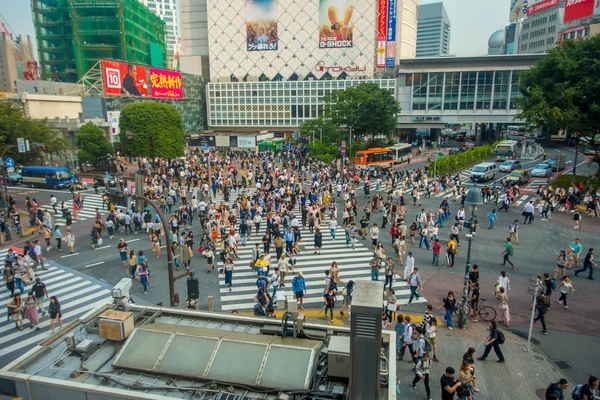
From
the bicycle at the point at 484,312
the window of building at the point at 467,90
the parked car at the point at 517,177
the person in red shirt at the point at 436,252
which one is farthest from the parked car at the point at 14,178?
the window of building at the point at 467,90

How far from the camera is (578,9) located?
219 ft

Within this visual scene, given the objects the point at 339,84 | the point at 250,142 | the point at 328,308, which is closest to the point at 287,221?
the point at 328,308

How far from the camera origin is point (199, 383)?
21.1 feet

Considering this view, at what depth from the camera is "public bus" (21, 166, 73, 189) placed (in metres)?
39.4

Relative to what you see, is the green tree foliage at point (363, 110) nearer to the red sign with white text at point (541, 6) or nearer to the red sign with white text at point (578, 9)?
the red sign with white text at point (578, 9)

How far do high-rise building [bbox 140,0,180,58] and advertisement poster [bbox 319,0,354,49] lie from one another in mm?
121117

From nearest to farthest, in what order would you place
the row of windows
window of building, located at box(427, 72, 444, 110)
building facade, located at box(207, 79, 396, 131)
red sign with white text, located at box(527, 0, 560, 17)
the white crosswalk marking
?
the white crosswalk marking, the row of windows, window of building, located at box(427, 72, 444, 110), building facade, located at box(207, 79, 396, 131), red sign with white text, located at box(527, 0, 560, 17)

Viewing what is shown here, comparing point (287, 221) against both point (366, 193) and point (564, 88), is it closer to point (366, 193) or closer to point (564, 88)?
point (366, 193)

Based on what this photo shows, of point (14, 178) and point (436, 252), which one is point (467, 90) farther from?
point (14, 178)

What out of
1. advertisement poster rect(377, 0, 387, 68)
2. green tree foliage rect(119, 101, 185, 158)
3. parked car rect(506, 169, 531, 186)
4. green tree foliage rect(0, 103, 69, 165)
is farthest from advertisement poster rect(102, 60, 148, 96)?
parked car rect(506, 169, 531, 186)

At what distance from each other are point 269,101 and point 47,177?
45628mm

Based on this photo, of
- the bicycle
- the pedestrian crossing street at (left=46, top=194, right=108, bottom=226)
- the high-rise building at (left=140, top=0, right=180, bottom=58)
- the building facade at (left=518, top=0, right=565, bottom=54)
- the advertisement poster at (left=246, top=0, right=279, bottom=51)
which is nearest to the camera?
the bicycle

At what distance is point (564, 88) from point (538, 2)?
10164cm

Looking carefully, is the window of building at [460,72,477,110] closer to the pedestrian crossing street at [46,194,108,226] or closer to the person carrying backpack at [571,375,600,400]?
the pedestrian crossing street at [46,194,108,226]
